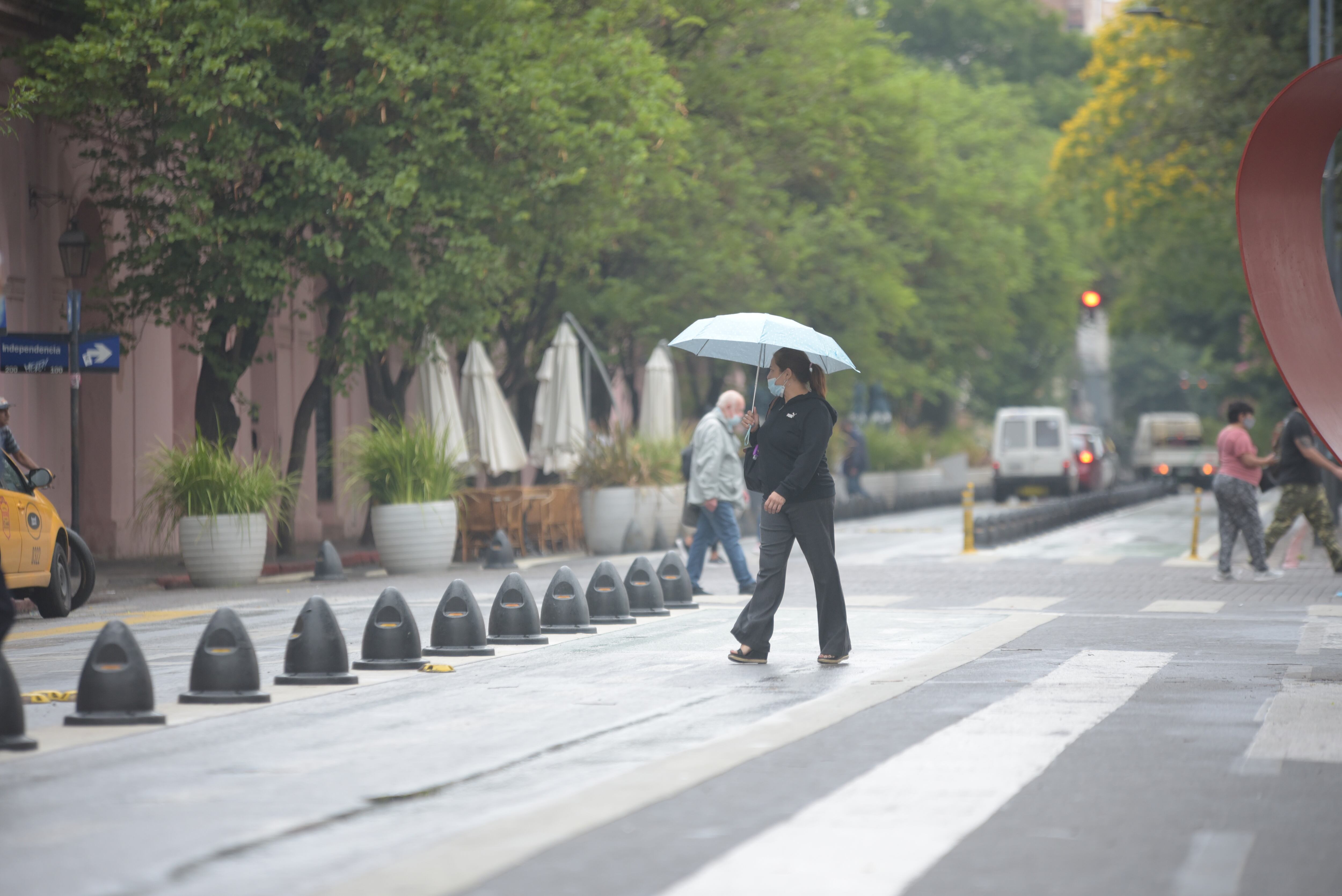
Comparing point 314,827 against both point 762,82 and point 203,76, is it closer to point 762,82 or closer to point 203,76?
point 203,76

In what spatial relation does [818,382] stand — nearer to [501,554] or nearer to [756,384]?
[756,384]

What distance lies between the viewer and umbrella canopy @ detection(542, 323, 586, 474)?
26406 mm

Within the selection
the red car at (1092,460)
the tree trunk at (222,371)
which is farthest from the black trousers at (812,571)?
the red car at (1092,460)

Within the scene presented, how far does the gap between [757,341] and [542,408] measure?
16380 millimetres

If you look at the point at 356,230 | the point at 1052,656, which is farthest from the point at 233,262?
the point at 1052,656

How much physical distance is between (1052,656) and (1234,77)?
20.9 meters

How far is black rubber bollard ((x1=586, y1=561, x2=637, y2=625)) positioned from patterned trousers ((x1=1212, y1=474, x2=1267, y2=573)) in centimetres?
723

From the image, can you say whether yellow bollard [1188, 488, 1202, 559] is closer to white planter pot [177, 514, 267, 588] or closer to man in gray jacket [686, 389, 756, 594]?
man in gray jacket [686, 389, 756, 594]

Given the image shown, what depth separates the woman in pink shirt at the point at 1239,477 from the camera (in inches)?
701

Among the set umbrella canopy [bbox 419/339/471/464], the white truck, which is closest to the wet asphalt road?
umbrella canopy [bbox 419/339/471/464]

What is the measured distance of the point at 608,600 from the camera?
43.4 feet

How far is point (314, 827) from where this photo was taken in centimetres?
587

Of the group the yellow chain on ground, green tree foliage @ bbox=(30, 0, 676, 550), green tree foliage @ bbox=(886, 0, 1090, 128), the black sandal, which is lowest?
the black sandal

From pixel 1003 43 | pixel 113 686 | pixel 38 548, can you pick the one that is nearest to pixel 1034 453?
pixel 1003 43
